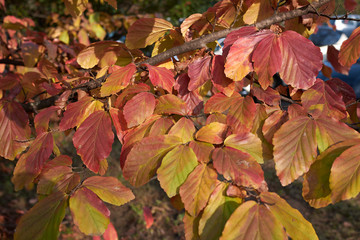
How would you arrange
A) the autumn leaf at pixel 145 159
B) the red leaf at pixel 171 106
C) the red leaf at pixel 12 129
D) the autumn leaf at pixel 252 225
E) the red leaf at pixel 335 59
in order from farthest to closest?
1. the red leaf at pixel 335 59
2. the red leaf at pixel 12 129
3. the red leaf at pixel 171 106
4. the autumn leaf at pixel 145 159
5. the autumn leaf at pixel 252 225

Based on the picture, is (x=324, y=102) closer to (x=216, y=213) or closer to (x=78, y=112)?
(x=216, y=213)

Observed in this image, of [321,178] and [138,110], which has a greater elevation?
[138,110]

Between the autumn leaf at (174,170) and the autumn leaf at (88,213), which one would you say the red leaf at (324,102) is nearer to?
the autumn leaf at (174,170)

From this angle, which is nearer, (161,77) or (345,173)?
(345,173)

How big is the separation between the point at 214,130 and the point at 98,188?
1.06 feet

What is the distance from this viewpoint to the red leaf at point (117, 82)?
2.35 feet

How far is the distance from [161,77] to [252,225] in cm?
45

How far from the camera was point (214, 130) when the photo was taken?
68 centimetres

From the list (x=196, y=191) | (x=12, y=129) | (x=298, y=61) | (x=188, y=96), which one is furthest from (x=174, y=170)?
(x=12, y=129)

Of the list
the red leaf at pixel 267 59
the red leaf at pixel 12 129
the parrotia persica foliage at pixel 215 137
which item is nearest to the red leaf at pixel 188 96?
the parrotia persica foliage at pixel 215 137

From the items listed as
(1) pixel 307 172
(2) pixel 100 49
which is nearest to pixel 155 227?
(2) pixel 100 49

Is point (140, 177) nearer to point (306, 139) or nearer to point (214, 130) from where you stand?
point (214, 130)

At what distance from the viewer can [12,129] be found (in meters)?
0.91

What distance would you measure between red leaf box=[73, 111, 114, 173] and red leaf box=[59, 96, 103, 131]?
45 mm
